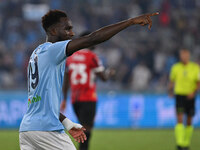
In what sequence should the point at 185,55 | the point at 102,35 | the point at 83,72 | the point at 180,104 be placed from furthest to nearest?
the point at 185,55, the point at 180,104, the point at 83,72, the point at 102,35

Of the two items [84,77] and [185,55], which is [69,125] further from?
[185,55]

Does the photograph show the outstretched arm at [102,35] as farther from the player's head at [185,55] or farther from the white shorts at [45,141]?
the player's head at [185,55]

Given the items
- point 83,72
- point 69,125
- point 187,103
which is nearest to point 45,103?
point 69,125

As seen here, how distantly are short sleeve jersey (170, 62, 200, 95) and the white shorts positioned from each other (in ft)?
24.9

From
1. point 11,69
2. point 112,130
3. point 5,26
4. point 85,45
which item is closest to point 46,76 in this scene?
point 85,45

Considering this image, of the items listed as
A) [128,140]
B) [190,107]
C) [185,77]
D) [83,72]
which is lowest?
[128,140]

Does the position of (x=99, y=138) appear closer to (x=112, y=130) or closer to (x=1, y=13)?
(x=112, y=130)

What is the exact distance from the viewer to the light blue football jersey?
4098 mm

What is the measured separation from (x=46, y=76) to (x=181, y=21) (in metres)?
15.8

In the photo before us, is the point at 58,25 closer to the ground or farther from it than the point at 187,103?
farther from it

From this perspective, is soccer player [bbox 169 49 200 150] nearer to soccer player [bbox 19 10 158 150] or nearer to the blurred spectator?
the blurred spectator

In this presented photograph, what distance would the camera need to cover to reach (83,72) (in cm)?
862

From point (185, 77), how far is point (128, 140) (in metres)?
2.35

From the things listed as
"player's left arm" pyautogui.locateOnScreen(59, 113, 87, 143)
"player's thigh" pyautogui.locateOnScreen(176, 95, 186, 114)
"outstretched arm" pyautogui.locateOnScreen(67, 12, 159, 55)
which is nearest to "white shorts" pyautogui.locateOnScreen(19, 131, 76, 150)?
"player's left arm" pyautogui.locateOnScreen(59, 113, 87, 143)
